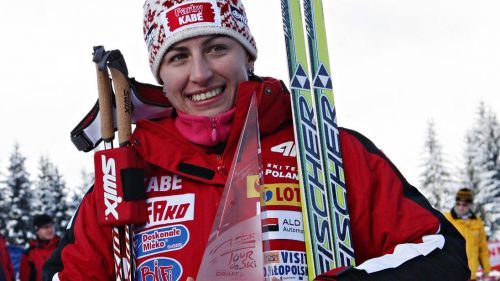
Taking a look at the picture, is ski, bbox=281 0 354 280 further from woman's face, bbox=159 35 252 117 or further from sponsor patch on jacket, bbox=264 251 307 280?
woman's face, bbox=159 35 252 117

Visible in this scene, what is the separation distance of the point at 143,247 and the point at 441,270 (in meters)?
1.04

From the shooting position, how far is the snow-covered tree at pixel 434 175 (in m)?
47.6

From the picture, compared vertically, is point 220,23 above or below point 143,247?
above

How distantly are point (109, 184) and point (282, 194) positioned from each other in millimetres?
658

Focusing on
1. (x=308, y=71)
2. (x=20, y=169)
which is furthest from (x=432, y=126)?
(x=308, y=71)

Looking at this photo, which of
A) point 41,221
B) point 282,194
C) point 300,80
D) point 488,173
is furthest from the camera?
point 488,173

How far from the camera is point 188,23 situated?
2781mm

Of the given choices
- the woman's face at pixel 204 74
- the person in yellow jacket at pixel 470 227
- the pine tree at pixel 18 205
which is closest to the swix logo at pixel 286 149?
the woman's face at pixel 204 74

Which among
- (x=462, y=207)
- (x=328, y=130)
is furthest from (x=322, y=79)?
(x=462, y=207)

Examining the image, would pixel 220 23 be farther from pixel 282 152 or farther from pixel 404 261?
pixel 404 261

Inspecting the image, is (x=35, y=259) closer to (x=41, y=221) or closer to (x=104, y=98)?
(x=41, y=221)

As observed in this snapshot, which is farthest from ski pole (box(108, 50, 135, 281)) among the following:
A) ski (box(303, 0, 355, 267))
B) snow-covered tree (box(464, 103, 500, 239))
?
snow-covered tree (box(464, 103, 500, 239))

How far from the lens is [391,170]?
2.62 meters

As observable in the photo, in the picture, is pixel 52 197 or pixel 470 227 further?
pixel 52 197
